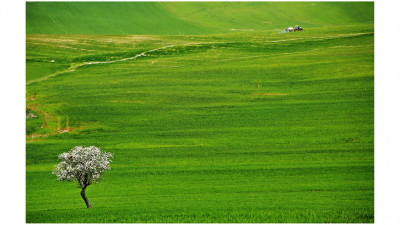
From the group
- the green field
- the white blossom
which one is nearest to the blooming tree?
the white blossom

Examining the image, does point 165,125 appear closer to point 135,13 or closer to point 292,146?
point 292,146

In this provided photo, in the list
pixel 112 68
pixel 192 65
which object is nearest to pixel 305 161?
pixel 192 65

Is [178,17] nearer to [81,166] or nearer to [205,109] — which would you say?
[205,109]

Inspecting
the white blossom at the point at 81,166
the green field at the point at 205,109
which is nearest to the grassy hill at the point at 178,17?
the green field at the point at 205,109

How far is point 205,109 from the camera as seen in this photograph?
19.2 metres

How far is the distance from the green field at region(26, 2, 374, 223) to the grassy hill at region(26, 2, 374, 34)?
65mm

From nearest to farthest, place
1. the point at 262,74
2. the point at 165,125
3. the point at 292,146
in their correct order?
the point at 292,146 < the point at 165,125 < the point at 262,74

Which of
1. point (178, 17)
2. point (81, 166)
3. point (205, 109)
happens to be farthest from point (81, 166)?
point (178, 17)

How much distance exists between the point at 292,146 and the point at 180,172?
4.59 meters

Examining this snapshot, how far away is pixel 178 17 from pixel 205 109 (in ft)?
22.6

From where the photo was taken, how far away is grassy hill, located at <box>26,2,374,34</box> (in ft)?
73.9

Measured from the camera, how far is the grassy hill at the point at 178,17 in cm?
2253

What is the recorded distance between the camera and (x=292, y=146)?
54.6 ft

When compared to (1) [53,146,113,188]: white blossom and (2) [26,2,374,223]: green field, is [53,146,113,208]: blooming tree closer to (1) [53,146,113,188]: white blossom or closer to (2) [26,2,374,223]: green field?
(1) [53,146,113,188]: white blossom
